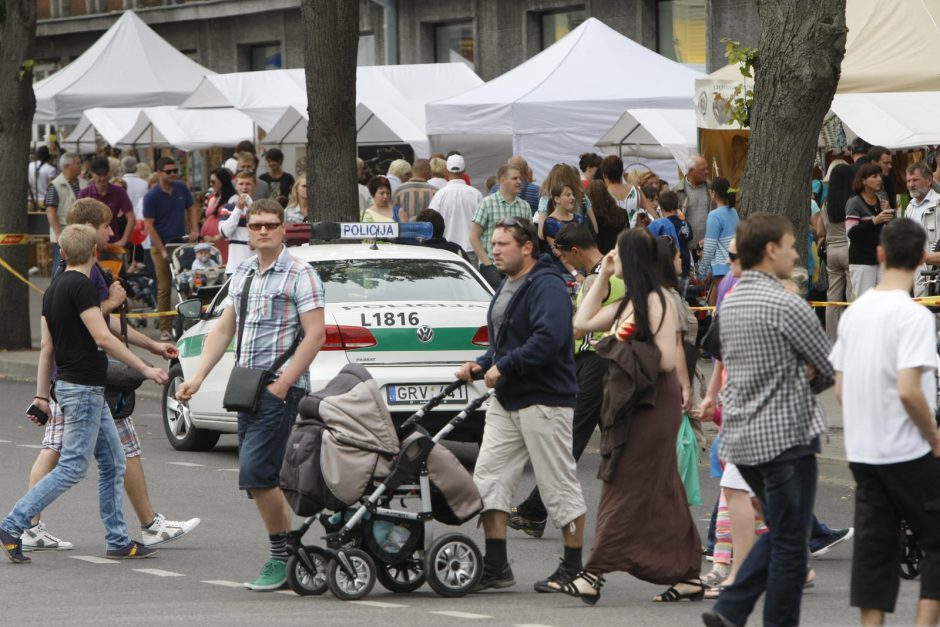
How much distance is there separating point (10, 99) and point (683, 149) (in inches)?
298

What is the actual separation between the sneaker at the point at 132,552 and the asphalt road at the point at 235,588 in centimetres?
8

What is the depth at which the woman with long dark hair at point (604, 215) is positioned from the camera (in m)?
15.8

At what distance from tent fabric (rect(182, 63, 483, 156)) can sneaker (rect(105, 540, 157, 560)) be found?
15.7 m

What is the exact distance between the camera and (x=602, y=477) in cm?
826

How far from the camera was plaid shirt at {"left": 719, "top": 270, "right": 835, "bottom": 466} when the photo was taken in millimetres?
6680

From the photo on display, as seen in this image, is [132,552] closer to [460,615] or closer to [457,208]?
[460,615]

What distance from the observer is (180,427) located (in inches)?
542

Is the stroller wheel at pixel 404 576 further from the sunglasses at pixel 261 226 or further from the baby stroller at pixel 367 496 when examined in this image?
the sunglasses at pixel 261 226

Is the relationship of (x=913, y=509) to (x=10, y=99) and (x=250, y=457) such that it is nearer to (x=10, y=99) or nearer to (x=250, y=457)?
(x=250, y=457)

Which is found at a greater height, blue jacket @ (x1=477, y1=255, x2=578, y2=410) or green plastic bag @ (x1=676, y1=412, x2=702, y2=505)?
blue jacket @ (x1=477, y1=255, x2=578, y2=410)

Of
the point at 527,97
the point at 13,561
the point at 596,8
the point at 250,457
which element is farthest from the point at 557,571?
the point at 596,8

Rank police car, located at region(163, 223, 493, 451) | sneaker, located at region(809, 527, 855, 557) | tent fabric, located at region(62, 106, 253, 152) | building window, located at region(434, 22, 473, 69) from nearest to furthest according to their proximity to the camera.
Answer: sneaker, located at region(809, 527, 855, 557) → police car, located at region(163, 223, 493, 451) → tent fabric, located at region(62, 106, 253, 152) → building window, located at region(434, 22, 473, 69)

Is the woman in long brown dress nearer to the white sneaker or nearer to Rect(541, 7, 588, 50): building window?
the white sneaker

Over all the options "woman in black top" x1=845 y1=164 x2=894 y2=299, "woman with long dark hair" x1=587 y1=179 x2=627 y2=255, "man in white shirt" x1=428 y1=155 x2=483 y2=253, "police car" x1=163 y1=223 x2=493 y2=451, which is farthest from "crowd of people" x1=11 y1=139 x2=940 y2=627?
"man in white shirt" x1=428 y1=155 x2=483 y2=253
